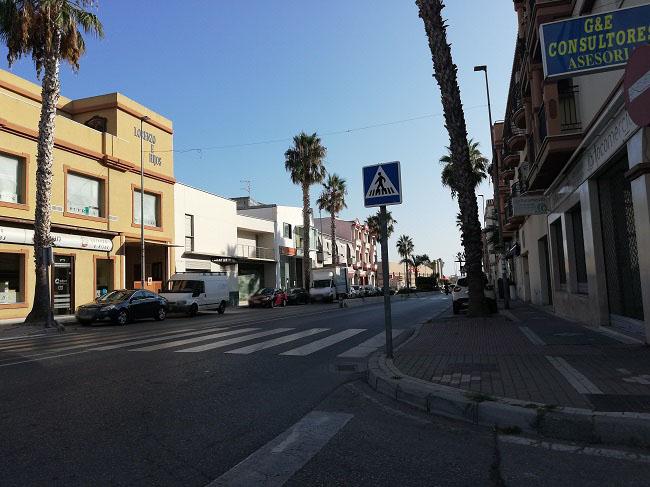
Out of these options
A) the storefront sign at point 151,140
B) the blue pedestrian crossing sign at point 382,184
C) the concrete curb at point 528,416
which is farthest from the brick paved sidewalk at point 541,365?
the storefront sign at point 151,140

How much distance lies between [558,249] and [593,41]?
11754 millimetres

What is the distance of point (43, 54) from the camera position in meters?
19.0

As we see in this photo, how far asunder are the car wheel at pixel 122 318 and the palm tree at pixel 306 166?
23808 millimetres

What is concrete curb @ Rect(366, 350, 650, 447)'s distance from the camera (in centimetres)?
427

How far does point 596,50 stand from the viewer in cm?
645

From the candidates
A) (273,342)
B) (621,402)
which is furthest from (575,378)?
(273,342)

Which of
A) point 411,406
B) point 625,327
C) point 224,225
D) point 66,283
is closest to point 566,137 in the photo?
point 625,327

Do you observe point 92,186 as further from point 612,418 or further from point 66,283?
point 612,418

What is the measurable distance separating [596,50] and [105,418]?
710 centimetres

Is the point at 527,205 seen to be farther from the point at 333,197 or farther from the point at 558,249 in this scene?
the point at 333,197

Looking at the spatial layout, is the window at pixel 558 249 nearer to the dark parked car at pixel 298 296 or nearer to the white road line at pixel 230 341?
the white road line at pixel 230 341

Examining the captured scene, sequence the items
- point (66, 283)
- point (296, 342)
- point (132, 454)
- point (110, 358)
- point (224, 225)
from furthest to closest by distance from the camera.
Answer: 1. point (224, 225)
2. point (66, 283)
3. point (296, 342)
4. point (110, 358)
5. point (132, 454)

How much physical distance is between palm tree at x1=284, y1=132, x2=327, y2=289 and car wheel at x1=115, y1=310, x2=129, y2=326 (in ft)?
78.1

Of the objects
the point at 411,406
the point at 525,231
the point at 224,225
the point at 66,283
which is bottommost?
the point at 411,406
